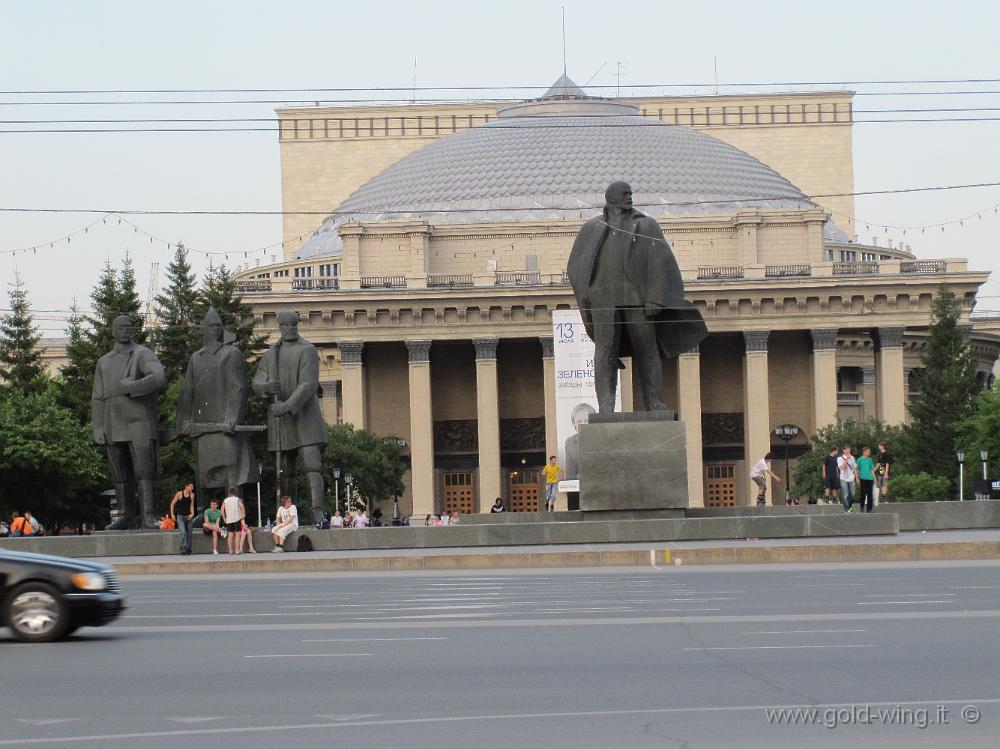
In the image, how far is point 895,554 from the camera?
2319 cm

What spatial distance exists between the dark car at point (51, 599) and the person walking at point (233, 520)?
35.6 feet

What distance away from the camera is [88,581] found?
48.9 feet

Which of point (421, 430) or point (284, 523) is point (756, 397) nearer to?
point (421, 430)

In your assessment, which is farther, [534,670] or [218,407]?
[218,407]

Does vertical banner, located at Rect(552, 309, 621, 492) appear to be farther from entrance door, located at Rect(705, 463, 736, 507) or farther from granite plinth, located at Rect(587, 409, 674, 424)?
granite plinth, located at Rect(587, 409, 674, 424)

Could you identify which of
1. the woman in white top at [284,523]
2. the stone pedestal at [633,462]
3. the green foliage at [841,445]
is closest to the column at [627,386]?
the green foliage at [841,445]

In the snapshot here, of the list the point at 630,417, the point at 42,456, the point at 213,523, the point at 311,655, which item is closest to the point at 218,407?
the point at 213,523

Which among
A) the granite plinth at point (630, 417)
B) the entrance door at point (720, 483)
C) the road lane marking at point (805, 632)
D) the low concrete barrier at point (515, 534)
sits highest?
the granite plinth at point (630, 417)

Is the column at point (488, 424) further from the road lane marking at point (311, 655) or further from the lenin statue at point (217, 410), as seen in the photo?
the road lane marking at point (311, 655)

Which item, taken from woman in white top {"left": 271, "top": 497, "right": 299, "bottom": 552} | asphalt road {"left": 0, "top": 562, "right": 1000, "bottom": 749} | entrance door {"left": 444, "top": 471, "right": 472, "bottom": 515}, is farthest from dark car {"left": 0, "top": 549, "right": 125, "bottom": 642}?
entrance door {"left": 444, "top": 471, "right": 472, "bottom": 515}

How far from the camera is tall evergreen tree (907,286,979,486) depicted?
72062mm

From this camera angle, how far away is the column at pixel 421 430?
8994 cm

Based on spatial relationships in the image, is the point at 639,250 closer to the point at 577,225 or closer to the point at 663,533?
the point at 663,533

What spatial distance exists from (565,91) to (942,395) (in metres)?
48.0
